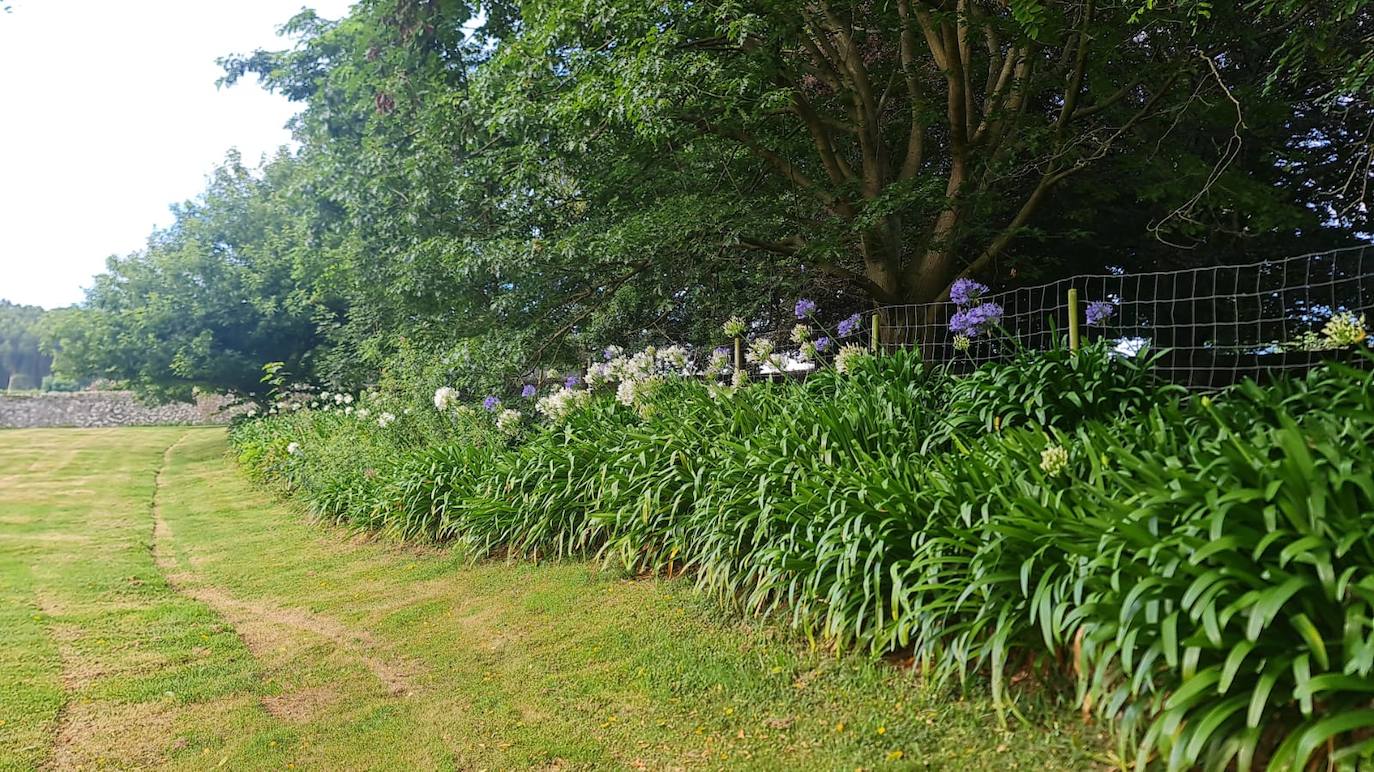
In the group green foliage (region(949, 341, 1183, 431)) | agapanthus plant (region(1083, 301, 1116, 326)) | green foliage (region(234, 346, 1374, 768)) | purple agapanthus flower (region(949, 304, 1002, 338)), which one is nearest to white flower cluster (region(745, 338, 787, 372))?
green foliage (region(234, 346, 1374, 768))

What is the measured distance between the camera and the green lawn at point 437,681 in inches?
116

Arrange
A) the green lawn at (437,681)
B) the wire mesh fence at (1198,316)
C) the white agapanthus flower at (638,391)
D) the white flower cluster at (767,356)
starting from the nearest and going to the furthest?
the green lawn at (437,681), the white flower cluster at (767,356), the white agapanthus flower at (638,391), the wire mesh fence at (1198,316)

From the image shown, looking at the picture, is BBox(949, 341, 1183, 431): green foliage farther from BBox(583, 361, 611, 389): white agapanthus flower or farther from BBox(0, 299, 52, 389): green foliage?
BBox(0, 299, 52, 389): green foliage

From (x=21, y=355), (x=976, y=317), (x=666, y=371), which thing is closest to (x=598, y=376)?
(x=666, y=371)

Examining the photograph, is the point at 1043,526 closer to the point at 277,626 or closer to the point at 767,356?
the point at 767,356

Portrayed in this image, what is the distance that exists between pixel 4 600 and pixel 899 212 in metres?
7.01

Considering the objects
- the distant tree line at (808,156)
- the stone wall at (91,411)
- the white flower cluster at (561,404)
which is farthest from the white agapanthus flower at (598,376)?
the stone wall at (91,411)

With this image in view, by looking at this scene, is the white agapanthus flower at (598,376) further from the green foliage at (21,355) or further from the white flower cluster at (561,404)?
the green foliage at (21,355)

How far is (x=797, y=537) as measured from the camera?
151 inches

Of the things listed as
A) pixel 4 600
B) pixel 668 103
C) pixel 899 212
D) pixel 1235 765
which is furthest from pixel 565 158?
pixel 1235 765

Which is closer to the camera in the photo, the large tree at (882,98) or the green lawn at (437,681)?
the green lawn at (437,681)

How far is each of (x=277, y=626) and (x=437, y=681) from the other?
1.65 meters

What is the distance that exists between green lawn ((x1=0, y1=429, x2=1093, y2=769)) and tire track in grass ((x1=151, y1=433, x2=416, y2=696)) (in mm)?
18

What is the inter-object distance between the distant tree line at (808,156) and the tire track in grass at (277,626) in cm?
282
